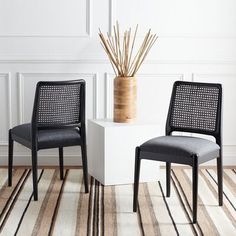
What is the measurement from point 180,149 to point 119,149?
0.76 m

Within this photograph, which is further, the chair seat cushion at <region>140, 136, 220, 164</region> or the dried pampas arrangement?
the dried pampas arrangement

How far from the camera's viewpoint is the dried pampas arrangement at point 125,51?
4.05 meters

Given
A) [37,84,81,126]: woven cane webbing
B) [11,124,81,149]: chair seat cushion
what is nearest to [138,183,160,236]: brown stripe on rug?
[11,124,81,149]: chair seat cushion

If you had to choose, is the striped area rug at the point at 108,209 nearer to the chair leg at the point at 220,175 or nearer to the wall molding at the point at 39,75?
the chair leg at the point at 220,175

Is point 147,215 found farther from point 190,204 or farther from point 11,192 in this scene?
point 11,192

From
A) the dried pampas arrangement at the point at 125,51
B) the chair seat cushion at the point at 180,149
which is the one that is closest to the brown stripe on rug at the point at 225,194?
the chair seat cushion at the point at 180,149

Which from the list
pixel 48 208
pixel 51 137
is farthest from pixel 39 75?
pixel 48 208

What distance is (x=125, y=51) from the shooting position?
4016 millimetres

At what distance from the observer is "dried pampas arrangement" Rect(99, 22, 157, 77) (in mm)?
4047

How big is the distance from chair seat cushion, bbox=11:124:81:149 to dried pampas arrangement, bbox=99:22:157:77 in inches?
21.7

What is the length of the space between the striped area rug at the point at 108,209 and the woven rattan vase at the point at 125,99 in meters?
0.47

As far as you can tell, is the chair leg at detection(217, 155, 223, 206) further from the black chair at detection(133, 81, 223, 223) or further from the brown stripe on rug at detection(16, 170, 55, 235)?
the brown stripe on rug at detection(16, 170, 55, 235)

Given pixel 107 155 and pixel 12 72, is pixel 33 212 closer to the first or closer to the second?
pixel 107 155

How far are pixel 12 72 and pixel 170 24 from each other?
1.21 metres
